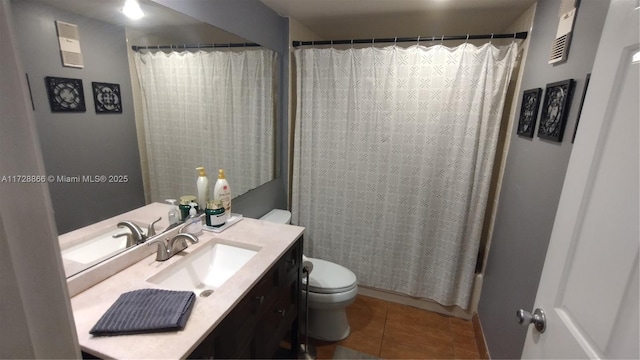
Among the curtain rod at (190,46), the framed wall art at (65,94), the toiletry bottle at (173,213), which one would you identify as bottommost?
the toiletry bottle at (173,213)

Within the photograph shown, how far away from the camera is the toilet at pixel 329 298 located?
1733mm

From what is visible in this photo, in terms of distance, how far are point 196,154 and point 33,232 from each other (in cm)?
122

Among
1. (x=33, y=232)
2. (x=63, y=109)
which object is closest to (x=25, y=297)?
(x=33, y=232)

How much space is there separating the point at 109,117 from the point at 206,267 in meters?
0.73

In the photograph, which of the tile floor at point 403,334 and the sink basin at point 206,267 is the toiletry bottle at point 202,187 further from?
the tile floor at point 403,334

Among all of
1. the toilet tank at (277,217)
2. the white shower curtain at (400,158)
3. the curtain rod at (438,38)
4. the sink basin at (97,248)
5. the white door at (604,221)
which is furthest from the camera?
the toilet tank at (277,217)

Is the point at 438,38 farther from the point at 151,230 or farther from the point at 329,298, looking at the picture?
the point at 151,230

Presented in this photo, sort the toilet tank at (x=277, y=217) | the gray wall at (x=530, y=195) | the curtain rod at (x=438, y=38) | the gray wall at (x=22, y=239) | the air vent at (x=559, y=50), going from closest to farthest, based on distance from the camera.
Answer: the gray wall at (x=22, y=239)
the gray wall at (x=530, y=195)
the air vent at (x=559, y=50)
the curtain rod at (x=438, y=38)
the toilet tank at (x=277, y=217)

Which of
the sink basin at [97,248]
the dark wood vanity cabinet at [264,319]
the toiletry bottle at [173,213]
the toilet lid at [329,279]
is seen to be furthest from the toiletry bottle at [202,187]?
the toilet lid at [329,279]

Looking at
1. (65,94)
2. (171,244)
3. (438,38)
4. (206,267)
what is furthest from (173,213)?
(438,38)

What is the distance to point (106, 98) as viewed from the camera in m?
1.00

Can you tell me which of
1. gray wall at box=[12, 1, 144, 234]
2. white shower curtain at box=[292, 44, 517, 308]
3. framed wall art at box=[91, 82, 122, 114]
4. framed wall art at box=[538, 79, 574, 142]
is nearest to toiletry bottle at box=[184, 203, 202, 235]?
gray wall at box=[12, 1, 144, 234]

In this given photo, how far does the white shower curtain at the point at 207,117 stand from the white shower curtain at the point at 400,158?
312 mm

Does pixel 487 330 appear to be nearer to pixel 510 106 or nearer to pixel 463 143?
pixel 463 143
